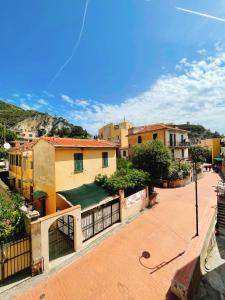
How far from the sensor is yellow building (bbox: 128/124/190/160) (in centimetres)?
3045

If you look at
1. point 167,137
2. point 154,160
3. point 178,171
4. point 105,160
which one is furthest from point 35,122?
point 154,160

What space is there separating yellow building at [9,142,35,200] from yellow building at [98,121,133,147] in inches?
1130

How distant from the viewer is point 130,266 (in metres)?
9.41

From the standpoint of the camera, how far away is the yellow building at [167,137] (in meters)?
30.5

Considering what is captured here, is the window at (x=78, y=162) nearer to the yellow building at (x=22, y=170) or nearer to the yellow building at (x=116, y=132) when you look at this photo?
the yellow building at (x=22, y=170)

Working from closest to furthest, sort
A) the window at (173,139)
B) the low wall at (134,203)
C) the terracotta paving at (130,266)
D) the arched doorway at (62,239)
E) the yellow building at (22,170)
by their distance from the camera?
the terracotta paving at (130,266) → the arched doorway at (62,239) → the low wall at (134,203) → the yellow building at (22,170) → the window at (173,139)

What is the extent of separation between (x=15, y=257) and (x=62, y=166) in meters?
6.66

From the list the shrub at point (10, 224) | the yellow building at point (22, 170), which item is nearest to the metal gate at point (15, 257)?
the shrub at point (10, 224)

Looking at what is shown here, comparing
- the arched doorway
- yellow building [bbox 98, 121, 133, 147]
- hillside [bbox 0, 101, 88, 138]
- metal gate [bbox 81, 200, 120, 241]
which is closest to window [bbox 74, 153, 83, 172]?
metal gate [bbox 81, 200, 120, 241]

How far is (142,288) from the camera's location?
8109 millimetres

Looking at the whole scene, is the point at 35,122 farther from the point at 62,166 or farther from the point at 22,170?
the point at 62,166

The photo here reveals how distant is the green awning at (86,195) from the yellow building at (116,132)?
3396 cm

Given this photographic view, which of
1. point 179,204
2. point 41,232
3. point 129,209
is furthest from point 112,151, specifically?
point 41,232

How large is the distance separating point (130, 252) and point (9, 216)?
7.72 metres
